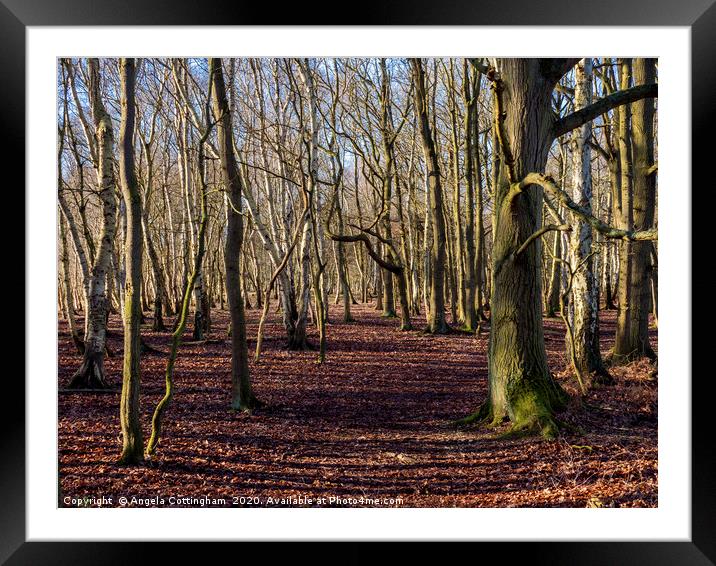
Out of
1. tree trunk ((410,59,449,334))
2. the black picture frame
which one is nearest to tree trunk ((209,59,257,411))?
the black picture frame

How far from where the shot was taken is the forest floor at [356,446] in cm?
442

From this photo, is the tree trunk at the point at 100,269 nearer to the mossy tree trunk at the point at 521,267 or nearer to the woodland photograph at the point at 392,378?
the woodland photograph at the point at 392,378

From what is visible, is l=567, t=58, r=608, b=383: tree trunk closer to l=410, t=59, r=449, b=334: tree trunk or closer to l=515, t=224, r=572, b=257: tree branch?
l=515, t=224, r=572, b=257: tree branch

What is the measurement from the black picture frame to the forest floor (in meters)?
0.73

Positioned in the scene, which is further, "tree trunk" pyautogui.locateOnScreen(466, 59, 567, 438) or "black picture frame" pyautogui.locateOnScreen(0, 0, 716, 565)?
"tree trunk" pyautogui.locateOnScreen(466, 59, 567, 438)

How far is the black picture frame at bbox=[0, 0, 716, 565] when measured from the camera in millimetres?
3297

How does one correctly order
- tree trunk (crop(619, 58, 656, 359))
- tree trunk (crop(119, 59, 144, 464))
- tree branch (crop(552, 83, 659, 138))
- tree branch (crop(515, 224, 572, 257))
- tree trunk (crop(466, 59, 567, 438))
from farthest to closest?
tree trunk (crop(619, 58, 656, 359)) < tree trunk (crop(466, 59, 567, 438)) < tree branch (crop(552, 83, 659, 138)) < tree branch (crop(515, 224, 572, 257)) < tree trunk (crop(119, 59, 144, 464))

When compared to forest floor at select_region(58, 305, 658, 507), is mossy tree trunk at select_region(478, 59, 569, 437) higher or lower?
higher

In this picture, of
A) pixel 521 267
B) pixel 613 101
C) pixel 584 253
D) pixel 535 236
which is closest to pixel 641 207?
pixel 584 253

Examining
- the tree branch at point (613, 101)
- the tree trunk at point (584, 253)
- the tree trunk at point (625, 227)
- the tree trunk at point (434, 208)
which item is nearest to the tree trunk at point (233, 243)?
the tree branch at point (613, 101)
